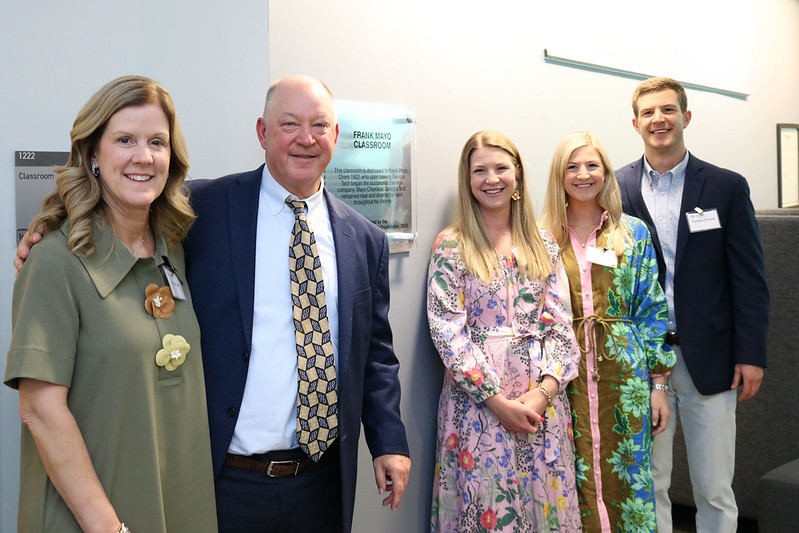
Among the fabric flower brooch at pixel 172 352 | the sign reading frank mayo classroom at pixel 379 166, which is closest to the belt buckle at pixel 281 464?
the fabric flower brooch at pixel 172 352

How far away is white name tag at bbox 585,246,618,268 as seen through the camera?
2.69 meters

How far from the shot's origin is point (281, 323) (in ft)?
5.96

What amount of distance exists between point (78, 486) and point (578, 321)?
188cm

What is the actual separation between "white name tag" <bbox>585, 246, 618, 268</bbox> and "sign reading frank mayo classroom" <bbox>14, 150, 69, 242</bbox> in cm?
189

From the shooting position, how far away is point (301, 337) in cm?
180

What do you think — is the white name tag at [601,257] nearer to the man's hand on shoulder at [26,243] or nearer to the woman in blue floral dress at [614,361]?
the woman in blue floral dress at [614,361]

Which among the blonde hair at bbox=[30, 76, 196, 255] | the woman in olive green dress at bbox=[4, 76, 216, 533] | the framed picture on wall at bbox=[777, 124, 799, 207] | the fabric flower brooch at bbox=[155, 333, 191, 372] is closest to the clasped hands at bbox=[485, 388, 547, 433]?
the woman in olive green dress at bbox=[4, 76, 216, 533]

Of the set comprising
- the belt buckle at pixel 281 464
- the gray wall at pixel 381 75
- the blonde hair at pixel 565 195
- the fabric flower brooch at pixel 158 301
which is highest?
the gray wall at pixel 381 75

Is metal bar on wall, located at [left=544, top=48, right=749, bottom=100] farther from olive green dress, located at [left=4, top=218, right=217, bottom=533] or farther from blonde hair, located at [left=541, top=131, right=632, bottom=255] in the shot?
olive green dress, located at [left=4, top=218, right=217, bottom=533]

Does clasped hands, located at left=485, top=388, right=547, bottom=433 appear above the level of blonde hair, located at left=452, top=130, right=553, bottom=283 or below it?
below

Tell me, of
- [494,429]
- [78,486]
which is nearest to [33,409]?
[78,486]

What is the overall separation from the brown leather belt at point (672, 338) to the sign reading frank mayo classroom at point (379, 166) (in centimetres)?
110

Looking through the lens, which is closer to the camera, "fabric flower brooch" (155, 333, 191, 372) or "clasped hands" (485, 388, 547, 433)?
"fabric flower brooch" (155, 333, 191, 372)

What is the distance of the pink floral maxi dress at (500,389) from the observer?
2502 millimetres
